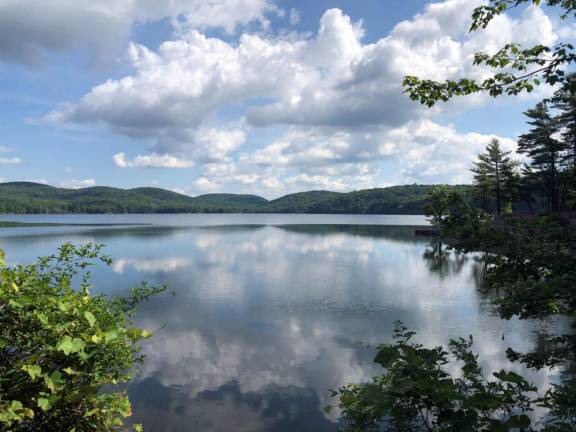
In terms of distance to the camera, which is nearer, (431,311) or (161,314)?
(161,314)

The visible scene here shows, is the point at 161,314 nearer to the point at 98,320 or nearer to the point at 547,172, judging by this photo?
the point at 98,320

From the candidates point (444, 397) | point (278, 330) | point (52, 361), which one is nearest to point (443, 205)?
point (444, 397)

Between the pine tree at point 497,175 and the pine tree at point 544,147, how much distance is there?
6029mm

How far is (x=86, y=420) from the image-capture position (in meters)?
4.10

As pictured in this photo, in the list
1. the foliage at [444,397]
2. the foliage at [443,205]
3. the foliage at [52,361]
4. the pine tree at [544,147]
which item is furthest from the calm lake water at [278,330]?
the pine tree at [544,147]

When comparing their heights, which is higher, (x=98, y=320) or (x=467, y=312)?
(x=98, y=320)

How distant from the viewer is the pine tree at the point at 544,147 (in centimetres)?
5919

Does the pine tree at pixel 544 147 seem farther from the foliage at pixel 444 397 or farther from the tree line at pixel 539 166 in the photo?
the foliage at pixel 444 397

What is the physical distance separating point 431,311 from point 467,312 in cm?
224

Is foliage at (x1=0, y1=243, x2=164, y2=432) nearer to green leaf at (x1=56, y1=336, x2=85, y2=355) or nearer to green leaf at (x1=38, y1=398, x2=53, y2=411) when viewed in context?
green leaf at (x1=56, y1=336, x2=85, y2=355)

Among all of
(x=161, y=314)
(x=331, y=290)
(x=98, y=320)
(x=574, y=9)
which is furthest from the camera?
(x=331, y=290)

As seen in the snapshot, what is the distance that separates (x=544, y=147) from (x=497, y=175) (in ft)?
36.1

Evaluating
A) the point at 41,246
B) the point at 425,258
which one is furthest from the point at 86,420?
the point at 41,246

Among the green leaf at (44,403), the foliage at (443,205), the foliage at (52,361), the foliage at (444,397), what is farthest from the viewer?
the foliage at (443,205)
